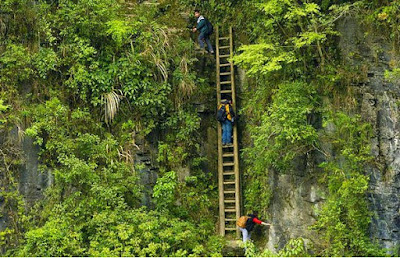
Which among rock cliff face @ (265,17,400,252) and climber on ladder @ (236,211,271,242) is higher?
rock cliff face @ (265,17,400,252)

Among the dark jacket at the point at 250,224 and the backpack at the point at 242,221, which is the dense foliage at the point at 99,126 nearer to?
the backpack at the point at 242,221

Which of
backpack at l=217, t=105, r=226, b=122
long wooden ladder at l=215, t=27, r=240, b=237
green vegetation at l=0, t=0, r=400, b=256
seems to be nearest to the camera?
Result: green vegetation at l=0, t=0, r=400, b=256

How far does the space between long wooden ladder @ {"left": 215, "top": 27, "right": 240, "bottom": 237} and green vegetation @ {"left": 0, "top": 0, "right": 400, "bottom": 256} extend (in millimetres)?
331

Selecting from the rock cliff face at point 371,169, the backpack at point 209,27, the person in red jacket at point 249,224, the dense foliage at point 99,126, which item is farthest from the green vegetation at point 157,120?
the backpack at point 209,27

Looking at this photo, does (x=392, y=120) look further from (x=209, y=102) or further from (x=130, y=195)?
(x=130, y=195)

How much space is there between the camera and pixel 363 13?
522 inches

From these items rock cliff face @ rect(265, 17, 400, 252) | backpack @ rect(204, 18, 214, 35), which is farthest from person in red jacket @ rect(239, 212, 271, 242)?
backpack @ rect(204, 18, 214, 35)

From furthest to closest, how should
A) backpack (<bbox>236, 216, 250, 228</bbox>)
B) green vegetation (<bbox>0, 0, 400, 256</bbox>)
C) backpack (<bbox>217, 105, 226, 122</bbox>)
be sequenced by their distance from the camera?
backpack (<bbox>217, 105, 226, 122</bbox>), backpack (<bbox>236, 216, 250, 228</bbox>), green vegetation (<bbox>0, 0, 400, 256</bbox>)

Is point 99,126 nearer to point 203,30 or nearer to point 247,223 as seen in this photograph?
point 203,30

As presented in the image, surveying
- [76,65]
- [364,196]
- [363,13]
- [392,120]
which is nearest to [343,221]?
[364,196]

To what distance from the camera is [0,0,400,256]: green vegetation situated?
13.0 metres

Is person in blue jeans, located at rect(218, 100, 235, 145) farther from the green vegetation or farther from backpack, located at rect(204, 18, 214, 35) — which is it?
backpack, located at rect(204, 18, 214, 35)

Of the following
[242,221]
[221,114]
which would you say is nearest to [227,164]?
[221,114]

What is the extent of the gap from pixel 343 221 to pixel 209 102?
522 cm
